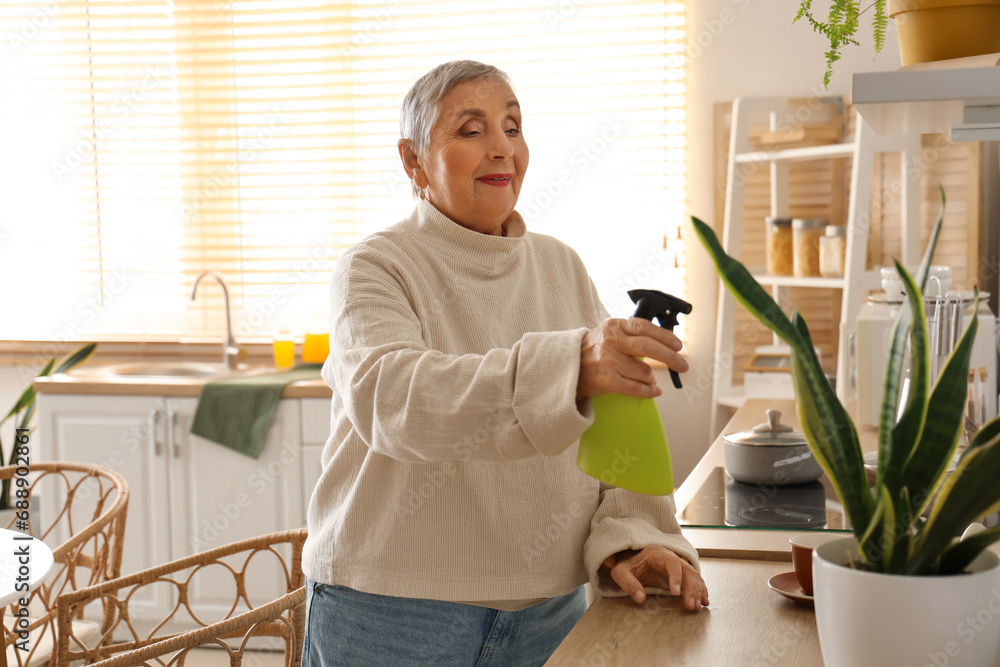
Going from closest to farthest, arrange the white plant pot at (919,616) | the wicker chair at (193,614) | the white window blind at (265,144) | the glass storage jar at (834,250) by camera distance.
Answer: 1. the white plant pot at (919,616)
2. the wicker chair at (193,614)
3. the glass storage jar at (834,250)
4. the white window blind at (265,144)

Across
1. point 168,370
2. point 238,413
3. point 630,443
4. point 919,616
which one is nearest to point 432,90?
point 630,443

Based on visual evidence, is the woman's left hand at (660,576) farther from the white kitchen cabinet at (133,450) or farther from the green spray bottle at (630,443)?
the white kitchen cabinet at (133,450)

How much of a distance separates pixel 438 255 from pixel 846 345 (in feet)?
4.47

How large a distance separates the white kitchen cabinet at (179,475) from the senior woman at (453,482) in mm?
1742

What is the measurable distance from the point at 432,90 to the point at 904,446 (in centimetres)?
77

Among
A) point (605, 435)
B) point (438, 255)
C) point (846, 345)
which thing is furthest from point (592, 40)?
point (605, 435)

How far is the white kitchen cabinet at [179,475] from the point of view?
2932mm

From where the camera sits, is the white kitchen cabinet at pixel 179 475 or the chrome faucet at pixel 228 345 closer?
the white kitchen cabinet at pixel 179 475

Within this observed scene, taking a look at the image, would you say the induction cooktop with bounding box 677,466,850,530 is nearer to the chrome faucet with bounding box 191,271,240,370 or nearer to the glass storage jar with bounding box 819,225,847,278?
the glass storage jar with bounding box 819,225,847,278

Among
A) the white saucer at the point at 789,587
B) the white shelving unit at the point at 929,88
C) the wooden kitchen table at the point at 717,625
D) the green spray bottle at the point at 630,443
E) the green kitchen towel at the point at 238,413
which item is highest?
the white shelving unit at the point at 929,88

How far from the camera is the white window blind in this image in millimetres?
3201

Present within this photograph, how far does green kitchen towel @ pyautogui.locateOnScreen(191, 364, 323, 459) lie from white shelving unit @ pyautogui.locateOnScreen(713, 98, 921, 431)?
1.37 meters

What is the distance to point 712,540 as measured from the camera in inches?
49.3

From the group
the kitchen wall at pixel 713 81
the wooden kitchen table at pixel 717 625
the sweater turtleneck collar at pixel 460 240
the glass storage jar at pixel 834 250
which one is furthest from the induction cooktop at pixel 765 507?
the kitchen wall at pixel 713 81
